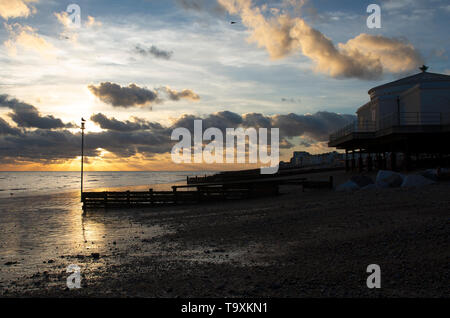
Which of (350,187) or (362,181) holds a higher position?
(362,181)

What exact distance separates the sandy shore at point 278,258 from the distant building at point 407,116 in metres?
14.8

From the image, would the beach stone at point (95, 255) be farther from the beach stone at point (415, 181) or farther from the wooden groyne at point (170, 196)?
the beach stone at point (415, 181)

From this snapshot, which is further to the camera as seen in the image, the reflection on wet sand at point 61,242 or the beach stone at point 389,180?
the beach stone at point 389,180

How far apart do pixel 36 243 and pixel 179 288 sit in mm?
9362

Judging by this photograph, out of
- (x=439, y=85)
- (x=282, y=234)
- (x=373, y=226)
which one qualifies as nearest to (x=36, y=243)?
(x=282, y=234)

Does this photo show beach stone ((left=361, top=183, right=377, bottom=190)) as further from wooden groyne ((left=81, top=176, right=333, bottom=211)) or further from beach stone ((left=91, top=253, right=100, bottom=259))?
beach stone ((left=91, top=253, right=100, bottom=259))

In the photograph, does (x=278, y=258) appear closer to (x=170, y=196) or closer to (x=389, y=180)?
(x=389, y=180)

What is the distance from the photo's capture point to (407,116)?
33.4 metres

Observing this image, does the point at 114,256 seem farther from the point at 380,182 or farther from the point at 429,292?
the point at 380,182

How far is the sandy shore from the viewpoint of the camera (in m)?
7.45

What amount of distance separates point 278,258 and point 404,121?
2913 centimetres

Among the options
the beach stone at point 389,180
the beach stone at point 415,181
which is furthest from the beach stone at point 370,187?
the beach stone at point 415,181

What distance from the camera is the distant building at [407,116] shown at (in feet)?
96.9

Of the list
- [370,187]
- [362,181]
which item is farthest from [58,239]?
[362,181]
